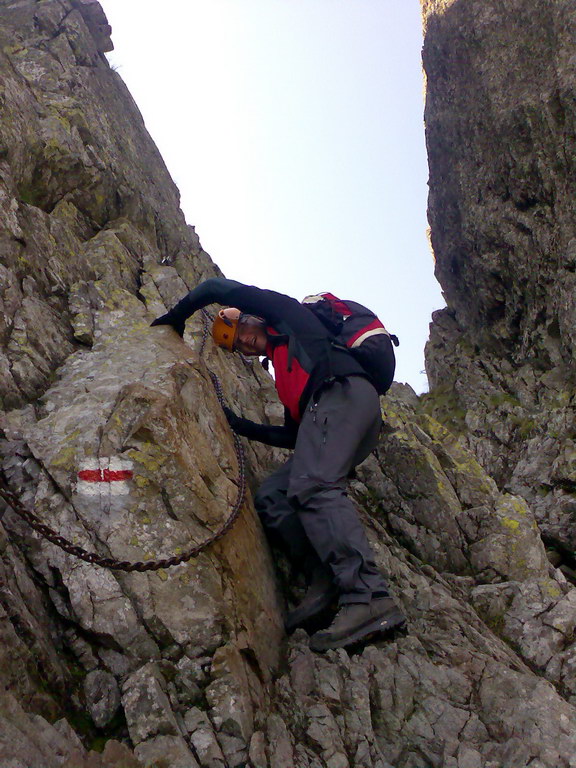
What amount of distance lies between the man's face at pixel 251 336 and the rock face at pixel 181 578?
0.83m

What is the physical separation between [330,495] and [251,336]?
279 cm

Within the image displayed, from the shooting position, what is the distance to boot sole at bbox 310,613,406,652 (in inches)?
256

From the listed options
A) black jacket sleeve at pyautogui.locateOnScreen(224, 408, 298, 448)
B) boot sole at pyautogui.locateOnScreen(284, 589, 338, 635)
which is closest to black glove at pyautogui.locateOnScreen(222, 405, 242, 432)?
black jacket sleeve at pyautogui.locateOnScreen(224, 408, 298, 448)

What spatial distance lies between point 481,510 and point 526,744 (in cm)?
518

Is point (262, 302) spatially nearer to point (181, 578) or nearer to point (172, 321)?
point (172, 321)

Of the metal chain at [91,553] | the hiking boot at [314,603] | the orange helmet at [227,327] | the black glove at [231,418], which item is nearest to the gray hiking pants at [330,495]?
the hiking boot at [314,603]

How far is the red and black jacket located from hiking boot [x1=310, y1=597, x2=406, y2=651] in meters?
2.61

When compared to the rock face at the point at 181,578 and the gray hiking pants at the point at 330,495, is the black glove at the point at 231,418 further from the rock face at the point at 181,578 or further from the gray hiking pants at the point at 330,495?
the gray hiking pants at the point at 330,495

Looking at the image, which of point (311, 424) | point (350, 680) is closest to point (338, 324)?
point (311, 424)

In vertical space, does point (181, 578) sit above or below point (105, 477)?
below

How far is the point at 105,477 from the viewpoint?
6.17 metres

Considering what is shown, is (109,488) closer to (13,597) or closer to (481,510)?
(13,597)

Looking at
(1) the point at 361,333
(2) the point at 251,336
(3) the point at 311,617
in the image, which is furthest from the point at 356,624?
(2) the point at 251,336

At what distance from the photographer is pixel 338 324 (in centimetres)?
852
